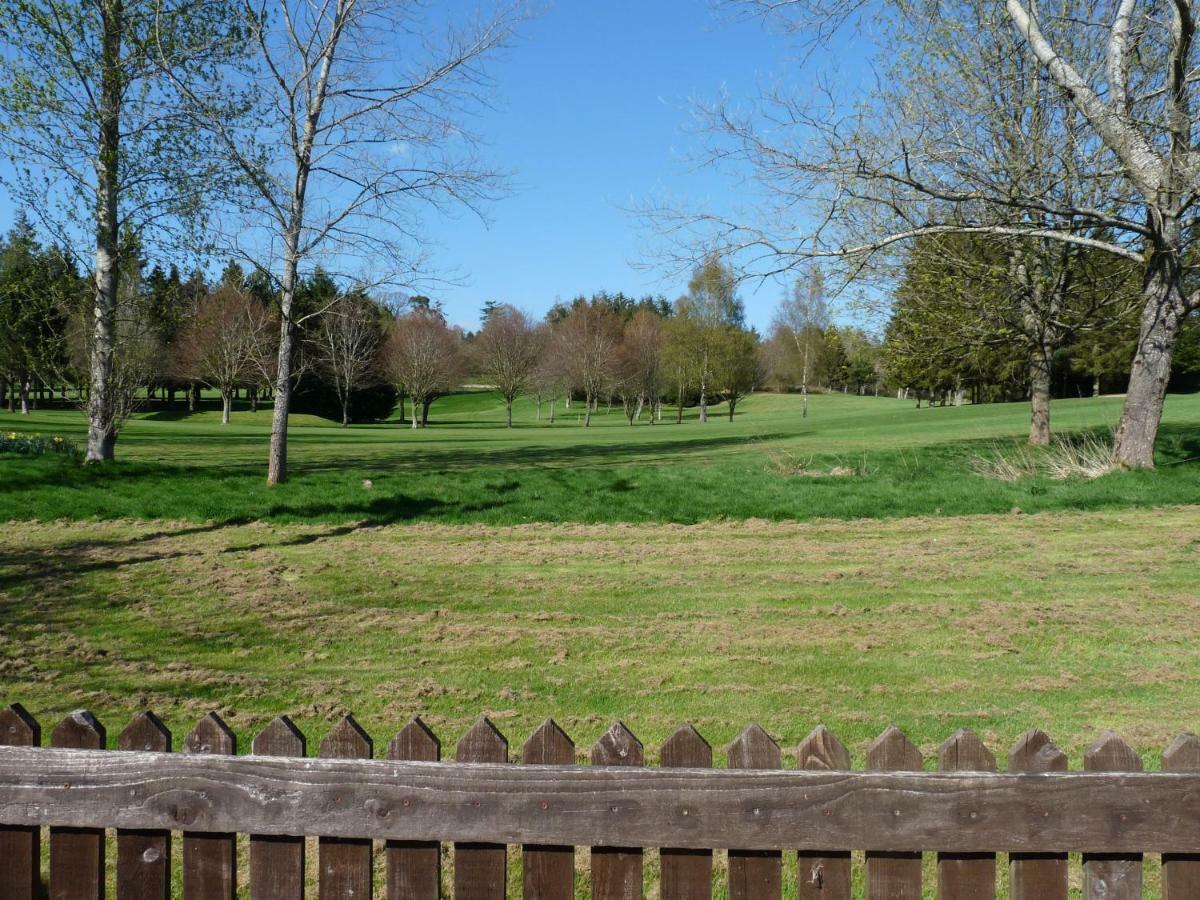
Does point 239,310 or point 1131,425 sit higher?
point 239,310

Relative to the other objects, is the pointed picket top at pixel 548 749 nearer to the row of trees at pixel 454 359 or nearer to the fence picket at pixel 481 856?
the fence picket at pixel 481 856

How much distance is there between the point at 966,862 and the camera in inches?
99.5

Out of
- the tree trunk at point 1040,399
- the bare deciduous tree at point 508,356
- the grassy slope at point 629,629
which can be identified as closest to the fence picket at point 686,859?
the grassy slope at point 629,629

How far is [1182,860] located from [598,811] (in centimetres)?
152

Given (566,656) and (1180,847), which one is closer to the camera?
(1180,847)

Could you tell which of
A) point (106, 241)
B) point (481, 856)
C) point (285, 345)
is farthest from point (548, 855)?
point (106, 241)

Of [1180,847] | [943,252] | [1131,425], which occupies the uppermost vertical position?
[943,252]

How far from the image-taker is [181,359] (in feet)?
191

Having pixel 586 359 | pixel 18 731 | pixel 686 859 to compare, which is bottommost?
pixel 686 859

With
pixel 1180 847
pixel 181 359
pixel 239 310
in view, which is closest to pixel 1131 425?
pixel 1180 847

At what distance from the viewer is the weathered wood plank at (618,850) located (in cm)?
Result: 248

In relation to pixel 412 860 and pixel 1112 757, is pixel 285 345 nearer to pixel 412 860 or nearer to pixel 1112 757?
pixel 412 860

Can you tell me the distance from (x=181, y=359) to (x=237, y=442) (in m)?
31.3

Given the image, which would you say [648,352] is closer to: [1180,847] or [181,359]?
[181,359]
